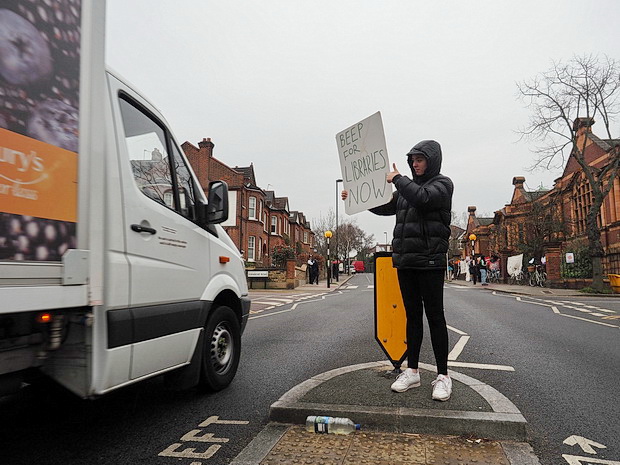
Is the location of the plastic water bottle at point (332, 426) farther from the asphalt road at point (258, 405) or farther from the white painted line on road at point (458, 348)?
the white painted line on road at point (458, 348)

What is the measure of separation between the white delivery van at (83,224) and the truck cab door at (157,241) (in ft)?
0.04

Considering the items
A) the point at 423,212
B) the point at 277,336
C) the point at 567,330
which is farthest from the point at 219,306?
the point at 567,330

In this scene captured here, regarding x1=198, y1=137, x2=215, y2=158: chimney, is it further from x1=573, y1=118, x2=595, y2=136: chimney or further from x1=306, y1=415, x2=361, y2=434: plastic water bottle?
x1=306, y1=415, x2=361, y2=434: plastic water bottle

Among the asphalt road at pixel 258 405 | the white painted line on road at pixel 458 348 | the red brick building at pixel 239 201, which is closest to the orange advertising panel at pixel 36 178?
the asphalt road at pixel 258 405

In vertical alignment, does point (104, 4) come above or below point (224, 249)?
above

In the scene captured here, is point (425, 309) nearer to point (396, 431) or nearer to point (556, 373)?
point (396, 431)

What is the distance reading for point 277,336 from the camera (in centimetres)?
746

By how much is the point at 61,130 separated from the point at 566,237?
36.8 meters

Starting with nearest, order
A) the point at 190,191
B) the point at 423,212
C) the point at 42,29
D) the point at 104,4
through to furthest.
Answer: the point at 42,29 < the point at 104,4 < the point at 423,212 < the point at 190,191

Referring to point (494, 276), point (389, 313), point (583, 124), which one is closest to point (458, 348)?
point (389, 313)

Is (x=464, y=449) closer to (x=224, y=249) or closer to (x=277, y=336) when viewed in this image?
(x=224, y=249)

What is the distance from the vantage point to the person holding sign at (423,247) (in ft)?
10.9

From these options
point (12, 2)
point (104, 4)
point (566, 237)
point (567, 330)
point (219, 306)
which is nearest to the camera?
point (12, 2)

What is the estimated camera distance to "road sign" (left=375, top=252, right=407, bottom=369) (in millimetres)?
4023
